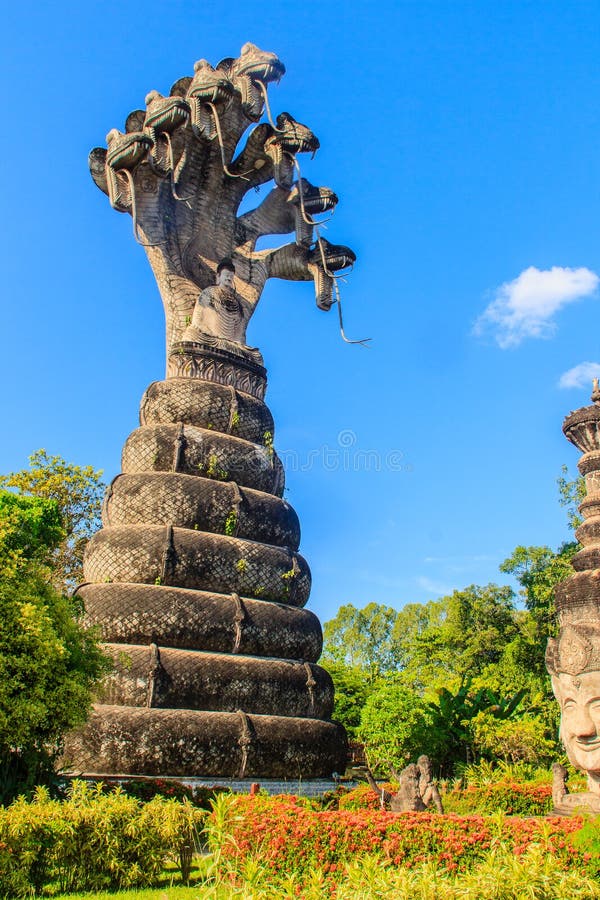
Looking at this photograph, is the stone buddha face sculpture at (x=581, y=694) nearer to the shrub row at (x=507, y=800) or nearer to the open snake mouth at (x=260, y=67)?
the shrub row at (x=507, y=800)

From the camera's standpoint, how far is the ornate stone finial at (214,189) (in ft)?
50.5

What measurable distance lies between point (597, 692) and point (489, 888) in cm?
490

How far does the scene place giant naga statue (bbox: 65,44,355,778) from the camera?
1039 centimetres

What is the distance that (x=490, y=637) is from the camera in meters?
30.5

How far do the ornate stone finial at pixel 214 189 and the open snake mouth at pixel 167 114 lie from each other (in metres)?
0.02

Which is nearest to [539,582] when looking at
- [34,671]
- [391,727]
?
[391,727]

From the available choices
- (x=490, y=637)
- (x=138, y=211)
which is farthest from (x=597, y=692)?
(x=490, y=637)

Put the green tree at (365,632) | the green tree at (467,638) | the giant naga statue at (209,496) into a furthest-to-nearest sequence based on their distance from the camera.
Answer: the green tree at (365,632) < the green tree at (467,638) < the giant naga statue at (209,496)

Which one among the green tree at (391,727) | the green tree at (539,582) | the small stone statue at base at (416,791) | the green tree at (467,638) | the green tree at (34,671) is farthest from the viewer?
the green tree at (467,638)

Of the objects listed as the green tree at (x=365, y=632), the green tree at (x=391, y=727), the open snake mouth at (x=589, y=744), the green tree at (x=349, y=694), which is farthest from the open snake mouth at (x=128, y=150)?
the green tree at (x=365, y=632)

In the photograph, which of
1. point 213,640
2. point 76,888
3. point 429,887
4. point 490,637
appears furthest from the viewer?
point 490,637

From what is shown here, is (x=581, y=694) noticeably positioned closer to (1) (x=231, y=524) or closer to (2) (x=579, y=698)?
(2) (x=579, y=698)

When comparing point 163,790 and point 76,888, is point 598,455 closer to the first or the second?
point 163,790

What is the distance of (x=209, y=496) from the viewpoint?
12.7 meters
